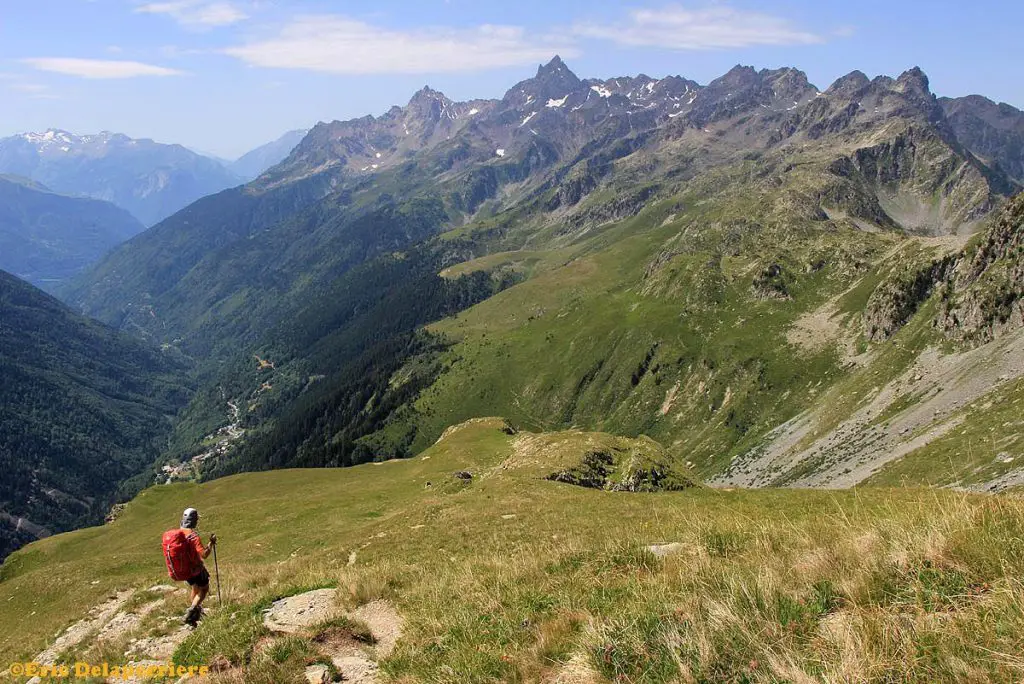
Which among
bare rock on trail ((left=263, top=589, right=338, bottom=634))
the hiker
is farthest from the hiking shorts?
bare rock on trail ((left=263, top=589, right=338, bottom=634))

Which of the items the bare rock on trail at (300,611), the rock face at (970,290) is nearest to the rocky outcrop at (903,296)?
the rock face at (970,290)

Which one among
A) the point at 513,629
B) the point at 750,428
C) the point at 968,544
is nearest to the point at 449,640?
the point at 513,629

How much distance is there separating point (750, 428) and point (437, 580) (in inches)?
6145

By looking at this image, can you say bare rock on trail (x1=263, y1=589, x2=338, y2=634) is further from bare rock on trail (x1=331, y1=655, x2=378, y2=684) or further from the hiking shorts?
the hiking shorts

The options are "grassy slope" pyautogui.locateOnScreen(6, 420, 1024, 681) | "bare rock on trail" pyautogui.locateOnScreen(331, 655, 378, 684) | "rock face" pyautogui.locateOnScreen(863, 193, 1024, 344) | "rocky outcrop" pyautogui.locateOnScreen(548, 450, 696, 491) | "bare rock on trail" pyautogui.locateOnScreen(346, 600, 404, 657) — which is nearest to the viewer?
"grassy slope" pyautogui.locateOnScreen(6, 420, 1024, 681)

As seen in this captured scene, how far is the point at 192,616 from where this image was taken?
50.7 feet

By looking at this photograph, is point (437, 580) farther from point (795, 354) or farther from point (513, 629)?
point (795, 354)

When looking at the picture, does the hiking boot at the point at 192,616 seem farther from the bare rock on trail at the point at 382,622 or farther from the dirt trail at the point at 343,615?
the bare rock on trail at the point at 382,622

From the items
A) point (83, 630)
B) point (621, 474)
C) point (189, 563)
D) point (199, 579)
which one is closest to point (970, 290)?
point (621, 474)

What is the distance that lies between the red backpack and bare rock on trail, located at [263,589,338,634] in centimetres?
283

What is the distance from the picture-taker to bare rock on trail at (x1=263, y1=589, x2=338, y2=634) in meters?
12.4

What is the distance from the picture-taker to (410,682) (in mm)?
8312

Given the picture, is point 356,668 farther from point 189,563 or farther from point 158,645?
point 189,563

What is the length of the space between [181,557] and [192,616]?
1628 millimetres
